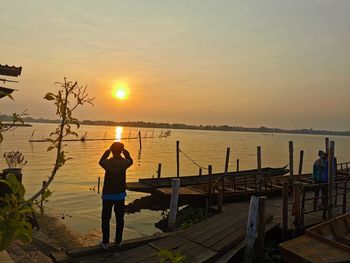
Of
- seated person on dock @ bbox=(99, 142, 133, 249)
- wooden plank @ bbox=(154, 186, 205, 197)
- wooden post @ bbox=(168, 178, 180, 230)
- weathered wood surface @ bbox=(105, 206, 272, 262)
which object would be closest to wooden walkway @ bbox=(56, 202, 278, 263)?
weathered wood surface @ bbox=(105, 206, 272, 262)

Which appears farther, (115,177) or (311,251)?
(311,251)

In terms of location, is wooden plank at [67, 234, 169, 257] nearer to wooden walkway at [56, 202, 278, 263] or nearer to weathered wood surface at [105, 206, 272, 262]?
wooden walkway at [56, 202, 278, 263]

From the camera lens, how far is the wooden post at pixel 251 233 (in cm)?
793

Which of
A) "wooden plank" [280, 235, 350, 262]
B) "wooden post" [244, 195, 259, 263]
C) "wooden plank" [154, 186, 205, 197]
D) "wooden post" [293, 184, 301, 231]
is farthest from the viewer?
"wooden plank" [154, 186, 205, 197]

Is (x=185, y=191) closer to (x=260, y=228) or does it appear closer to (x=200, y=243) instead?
(x=260, y=228)

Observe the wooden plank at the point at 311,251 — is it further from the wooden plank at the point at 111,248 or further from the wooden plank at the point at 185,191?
the wooden plank at the point at 185,191

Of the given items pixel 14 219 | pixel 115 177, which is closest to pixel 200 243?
pixel 115 177

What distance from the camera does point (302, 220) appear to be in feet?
33.7

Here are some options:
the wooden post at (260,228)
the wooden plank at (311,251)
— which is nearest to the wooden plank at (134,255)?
the wooden post at (260,228)

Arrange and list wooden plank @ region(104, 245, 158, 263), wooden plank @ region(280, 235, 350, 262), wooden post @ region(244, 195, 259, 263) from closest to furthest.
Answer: wooden plank @ region(104, 245, 158, 263), wooden plank @ region(280, 235, 350, 262), wooden post @ region(244, 195, 259, 263)

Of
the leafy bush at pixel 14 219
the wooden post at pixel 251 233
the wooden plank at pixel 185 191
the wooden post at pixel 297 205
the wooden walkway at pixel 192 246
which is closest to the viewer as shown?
the leafy bush at pixel 14 219

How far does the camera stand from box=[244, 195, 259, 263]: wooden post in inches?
312

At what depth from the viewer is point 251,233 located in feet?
26.4

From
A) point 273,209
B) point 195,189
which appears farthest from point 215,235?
point 195,189
